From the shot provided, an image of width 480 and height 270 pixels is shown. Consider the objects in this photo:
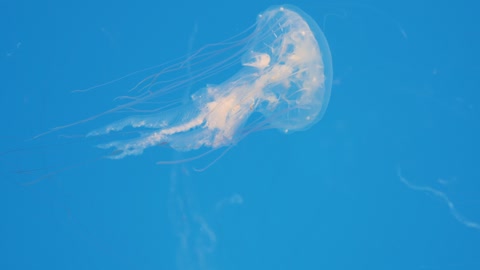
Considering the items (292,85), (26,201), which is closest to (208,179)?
(292,85)

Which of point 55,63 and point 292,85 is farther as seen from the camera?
point 55,63

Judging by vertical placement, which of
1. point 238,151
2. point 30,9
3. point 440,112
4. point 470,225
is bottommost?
point 470,225

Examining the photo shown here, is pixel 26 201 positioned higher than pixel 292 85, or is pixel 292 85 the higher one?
pixel 26 201

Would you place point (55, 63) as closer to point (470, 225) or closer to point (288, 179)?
point (288, 179)

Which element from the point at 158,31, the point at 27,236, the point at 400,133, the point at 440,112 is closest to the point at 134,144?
the point at 158,31

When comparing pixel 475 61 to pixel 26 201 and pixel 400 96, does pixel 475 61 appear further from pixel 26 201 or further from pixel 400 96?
pixel 26 201

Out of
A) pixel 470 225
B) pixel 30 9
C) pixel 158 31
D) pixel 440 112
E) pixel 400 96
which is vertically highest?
pixel 30 9
